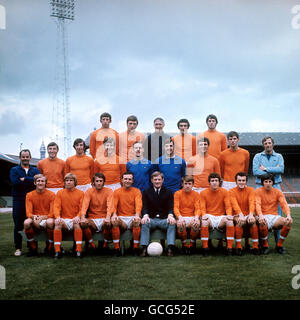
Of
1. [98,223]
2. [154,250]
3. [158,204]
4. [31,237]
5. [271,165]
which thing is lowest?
[154,250]

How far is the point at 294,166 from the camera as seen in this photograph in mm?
22344

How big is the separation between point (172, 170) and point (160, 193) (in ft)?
1.68

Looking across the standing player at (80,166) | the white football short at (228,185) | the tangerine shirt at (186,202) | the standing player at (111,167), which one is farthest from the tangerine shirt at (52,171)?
the white football short at (228,185)

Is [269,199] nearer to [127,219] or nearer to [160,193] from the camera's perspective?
[160,193]

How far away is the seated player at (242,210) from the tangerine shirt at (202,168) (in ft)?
1.50

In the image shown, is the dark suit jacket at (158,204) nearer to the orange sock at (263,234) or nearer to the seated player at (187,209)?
the seated player at (187,209)

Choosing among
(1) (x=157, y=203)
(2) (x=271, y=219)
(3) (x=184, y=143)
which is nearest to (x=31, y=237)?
(1) (x=157, y=203)

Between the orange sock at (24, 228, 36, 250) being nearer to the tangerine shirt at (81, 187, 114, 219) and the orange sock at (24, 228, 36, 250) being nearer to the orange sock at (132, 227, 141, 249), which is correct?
the tangerine shirt at (81, 187, 114, 219)

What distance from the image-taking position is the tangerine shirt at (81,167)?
5.39m

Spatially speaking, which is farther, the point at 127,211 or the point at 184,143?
the point at 184,143

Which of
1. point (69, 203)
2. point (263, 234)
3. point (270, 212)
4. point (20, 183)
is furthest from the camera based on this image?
point (20, 183)

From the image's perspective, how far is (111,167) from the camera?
5344 mm

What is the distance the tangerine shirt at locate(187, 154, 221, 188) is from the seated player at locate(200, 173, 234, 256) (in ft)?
0.91

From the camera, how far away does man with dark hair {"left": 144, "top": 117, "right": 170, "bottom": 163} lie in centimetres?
568
